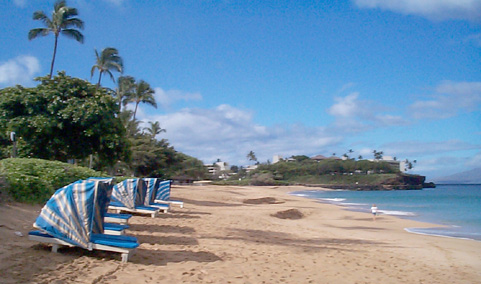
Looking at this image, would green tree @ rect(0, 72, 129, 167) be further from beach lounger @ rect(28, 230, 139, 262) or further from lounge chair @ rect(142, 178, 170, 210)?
beach lounger @ rect(28, 230, 139, 262)

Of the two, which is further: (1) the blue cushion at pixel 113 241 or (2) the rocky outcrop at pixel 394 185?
(2) the rocky outcrop at pixel 394 185

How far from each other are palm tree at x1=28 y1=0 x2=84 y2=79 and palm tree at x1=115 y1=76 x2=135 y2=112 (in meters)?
12.5

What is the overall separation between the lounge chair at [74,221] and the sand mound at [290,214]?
1378 centimetres

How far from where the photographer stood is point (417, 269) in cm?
815

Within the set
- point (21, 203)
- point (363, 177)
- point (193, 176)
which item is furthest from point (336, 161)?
point (21, 203)

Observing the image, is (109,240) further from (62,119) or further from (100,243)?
(62,119)

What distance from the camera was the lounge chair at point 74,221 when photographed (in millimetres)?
6102

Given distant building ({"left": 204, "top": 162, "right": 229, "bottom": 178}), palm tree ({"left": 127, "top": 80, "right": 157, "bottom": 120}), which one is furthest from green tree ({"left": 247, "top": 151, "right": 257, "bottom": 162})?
palm tree ({"left": 127, "top": 80, "right": 157, "bottom": 120})

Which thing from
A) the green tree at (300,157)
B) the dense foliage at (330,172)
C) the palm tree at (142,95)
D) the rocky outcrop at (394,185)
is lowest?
the rocky outcrop at (394,185)

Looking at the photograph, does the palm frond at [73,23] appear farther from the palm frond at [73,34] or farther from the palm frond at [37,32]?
the palm frond at [37,32]

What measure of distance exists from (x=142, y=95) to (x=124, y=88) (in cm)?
266

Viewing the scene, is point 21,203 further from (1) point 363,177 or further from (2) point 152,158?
(1) point 363,177

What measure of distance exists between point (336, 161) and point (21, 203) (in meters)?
116

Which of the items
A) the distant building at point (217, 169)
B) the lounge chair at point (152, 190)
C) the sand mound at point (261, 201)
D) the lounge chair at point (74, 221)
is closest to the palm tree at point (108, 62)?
the sand mound at point (261, 201)
